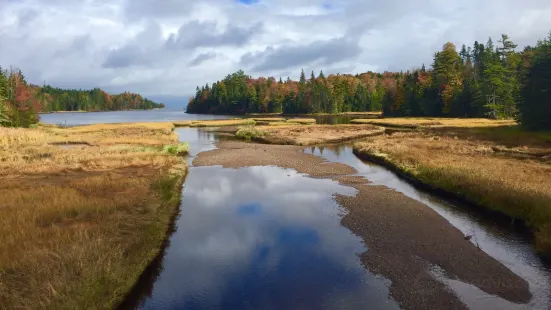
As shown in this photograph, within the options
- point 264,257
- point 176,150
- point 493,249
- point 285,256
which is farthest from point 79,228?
point 176,150

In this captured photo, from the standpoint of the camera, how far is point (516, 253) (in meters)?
17.5

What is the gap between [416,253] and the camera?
1734cm

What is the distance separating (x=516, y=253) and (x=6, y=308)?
20.7 m

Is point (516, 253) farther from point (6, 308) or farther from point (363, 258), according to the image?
point (6, 308)

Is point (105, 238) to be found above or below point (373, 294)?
above

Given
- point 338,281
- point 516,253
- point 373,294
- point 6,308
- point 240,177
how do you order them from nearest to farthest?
point 6,308, point 373,294, point 338,281, point 516,253, point 240,177

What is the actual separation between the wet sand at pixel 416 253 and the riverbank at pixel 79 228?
1062cm

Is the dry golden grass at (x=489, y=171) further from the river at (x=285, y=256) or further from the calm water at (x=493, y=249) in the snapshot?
the river at (x=285, y=256)

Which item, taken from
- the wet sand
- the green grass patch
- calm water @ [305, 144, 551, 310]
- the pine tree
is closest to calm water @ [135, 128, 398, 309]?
the wet sand

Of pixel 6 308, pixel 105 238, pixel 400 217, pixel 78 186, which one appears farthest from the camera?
pixel 78 186

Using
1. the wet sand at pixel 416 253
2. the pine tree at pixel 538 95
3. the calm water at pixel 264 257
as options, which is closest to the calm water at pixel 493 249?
the wet sand at pixel 416 253

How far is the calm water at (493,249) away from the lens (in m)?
13.4

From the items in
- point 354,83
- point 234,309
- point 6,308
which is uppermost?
point 354,83

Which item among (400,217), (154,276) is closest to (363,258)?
(400,217)
